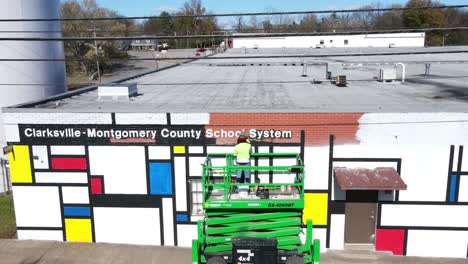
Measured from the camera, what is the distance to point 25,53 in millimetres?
19031

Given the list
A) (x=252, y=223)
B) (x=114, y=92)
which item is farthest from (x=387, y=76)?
(x=252, y=223)

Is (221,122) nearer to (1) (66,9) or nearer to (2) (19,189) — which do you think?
(2) (19,189)

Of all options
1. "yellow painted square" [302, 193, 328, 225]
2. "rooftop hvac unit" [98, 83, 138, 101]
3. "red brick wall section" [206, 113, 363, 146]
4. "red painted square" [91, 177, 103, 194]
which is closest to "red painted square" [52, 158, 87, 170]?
"red painted square" [91, 177, 103, 194]

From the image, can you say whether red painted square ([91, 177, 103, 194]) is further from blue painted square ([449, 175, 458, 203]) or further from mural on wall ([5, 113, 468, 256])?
blue painted square ([449, 175, 458, 203])

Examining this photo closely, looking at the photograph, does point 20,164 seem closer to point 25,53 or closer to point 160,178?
point 160,178

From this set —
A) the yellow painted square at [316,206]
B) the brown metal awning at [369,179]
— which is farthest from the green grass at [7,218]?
the brown metal awning at [369,179]

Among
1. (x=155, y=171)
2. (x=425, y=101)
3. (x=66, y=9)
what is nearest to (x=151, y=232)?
(x=155, y=171)

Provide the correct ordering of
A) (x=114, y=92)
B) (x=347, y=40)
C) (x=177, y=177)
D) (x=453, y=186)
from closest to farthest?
(x=453, y=186) < (x=177, y=177) < (x=114, y=92) < (x=347, y=40)

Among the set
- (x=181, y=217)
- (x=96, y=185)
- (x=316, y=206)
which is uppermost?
(x=96, y=185)

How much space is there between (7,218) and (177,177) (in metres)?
7.17

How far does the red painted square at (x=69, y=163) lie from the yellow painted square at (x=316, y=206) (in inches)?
283

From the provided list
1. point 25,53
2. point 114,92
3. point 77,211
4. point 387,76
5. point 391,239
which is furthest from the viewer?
point 387,76

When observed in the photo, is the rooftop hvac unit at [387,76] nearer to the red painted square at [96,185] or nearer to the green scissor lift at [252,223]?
the green scissor lift at [252,223]

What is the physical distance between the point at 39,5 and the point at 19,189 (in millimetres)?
9524
